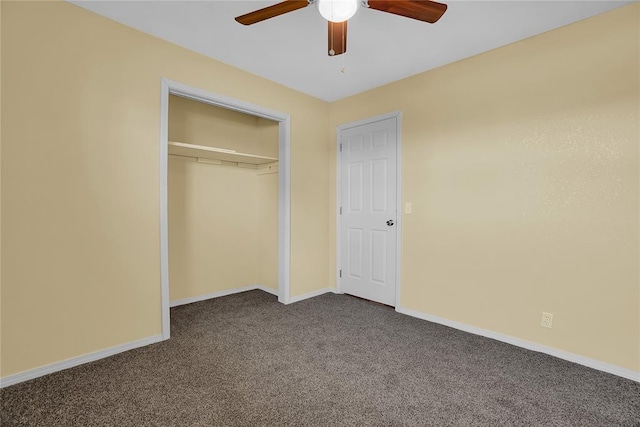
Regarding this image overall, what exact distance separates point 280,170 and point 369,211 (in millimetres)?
1177

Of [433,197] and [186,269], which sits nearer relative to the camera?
[433,197]

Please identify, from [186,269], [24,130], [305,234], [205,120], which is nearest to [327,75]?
[205,120]

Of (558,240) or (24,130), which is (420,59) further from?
(24,130)

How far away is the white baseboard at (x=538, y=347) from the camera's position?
2.06 metres

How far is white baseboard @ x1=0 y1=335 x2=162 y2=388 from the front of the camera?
1.90m

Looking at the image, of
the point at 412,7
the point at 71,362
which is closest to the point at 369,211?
the point at 412,7

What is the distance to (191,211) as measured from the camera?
3646 mm

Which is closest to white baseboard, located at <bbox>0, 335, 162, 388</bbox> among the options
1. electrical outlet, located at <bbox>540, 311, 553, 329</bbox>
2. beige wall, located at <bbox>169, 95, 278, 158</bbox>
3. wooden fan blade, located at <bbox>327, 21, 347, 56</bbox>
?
beige wall, located at <bbox>169, 95, 278, 158</bbox>

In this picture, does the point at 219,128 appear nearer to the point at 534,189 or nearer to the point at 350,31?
the point at 350,31

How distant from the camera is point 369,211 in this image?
11.8 ft

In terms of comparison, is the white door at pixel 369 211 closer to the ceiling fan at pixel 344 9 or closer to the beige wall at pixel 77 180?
the ceiling fan at pixel 344 9

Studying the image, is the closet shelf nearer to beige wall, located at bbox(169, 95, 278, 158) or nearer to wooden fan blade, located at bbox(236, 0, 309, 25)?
beige wall, located at bbox(169, 95, 278, 158)

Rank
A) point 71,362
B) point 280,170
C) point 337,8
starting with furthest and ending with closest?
point 280,170
point 71,362
point 337,8

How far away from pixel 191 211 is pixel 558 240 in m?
3.69
